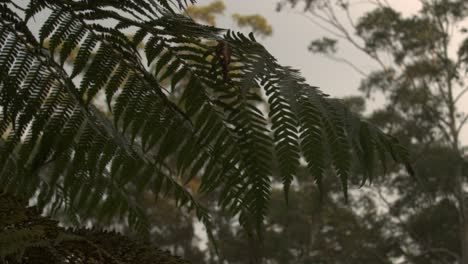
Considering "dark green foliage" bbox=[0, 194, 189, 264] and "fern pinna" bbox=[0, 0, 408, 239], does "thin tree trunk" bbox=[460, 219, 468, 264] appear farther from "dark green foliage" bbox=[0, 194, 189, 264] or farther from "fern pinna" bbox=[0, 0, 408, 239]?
"dark green foliage" bbox=[0, 194, 189, 264]

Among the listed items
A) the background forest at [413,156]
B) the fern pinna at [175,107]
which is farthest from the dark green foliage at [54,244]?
the background forest at [413,156]

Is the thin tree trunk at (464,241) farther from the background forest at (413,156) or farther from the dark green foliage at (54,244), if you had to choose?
the dark green foliage at (54,244)

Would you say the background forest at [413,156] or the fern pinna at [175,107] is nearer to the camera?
the fern pinna at [175,107]

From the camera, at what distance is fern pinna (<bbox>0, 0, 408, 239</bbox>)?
2.58ft

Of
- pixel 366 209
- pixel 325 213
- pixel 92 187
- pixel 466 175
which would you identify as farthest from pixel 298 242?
pixel 92 187

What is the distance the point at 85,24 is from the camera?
96 cm

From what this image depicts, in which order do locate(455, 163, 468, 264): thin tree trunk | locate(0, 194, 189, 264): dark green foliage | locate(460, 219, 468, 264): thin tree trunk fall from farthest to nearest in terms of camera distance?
locate(455, 163, 468, 264): thin tree trunk < locate(460, 219, 468, 264): thin tree trunk < locate(0, 194, 189, 264): dark green foliage

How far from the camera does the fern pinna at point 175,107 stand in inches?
31.0

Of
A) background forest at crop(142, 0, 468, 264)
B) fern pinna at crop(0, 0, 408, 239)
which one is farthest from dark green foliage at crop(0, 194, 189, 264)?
background forest at crop(142, 0, 468, 264)

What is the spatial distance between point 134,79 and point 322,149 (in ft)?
1.01

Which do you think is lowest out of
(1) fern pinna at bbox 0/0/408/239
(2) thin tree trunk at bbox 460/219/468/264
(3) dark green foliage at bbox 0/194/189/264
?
(3) dark green foliage at bbox 0/194/189/264

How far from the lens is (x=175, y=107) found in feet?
2.97

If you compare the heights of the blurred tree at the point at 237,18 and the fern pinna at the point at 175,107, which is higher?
the blurred tree at the point at 237,18

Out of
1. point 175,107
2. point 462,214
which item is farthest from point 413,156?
point 175,107
